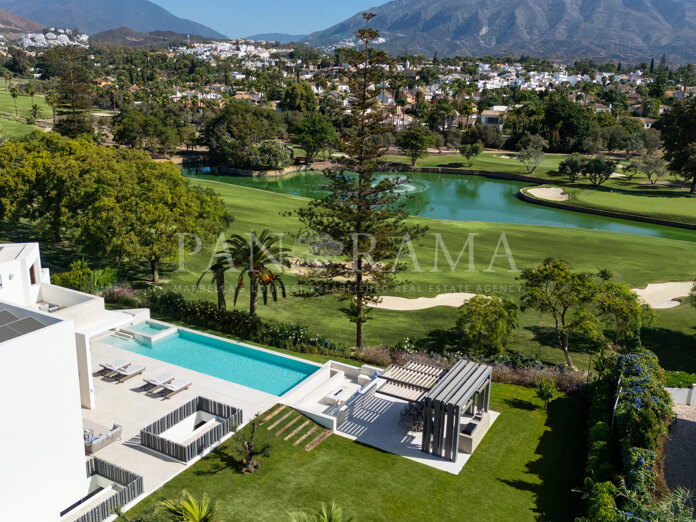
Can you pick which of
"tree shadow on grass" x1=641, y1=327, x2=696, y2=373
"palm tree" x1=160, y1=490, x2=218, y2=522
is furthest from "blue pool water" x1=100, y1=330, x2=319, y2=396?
"tree shadow on grass" x1=641, y1=327, x2=696, y2=373

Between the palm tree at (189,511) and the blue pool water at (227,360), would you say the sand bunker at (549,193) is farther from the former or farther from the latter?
the palm tree at (189,511)

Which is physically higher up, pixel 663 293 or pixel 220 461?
pixel 220 461

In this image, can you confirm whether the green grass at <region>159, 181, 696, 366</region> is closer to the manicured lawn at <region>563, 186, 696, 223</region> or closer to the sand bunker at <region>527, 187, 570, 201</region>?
the manicured lawn at <region>563, 186, 696, 223</region>

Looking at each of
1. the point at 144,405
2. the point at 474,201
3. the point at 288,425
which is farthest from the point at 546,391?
the point at 474,201

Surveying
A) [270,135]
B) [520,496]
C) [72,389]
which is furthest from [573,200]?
[72,389]

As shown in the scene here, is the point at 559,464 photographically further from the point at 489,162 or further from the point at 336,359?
the point at 489,162

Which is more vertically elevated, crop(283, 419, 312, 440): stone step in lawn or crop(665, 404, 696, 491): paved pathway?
crop(283, 419, 312, 440): stone step in lawn
